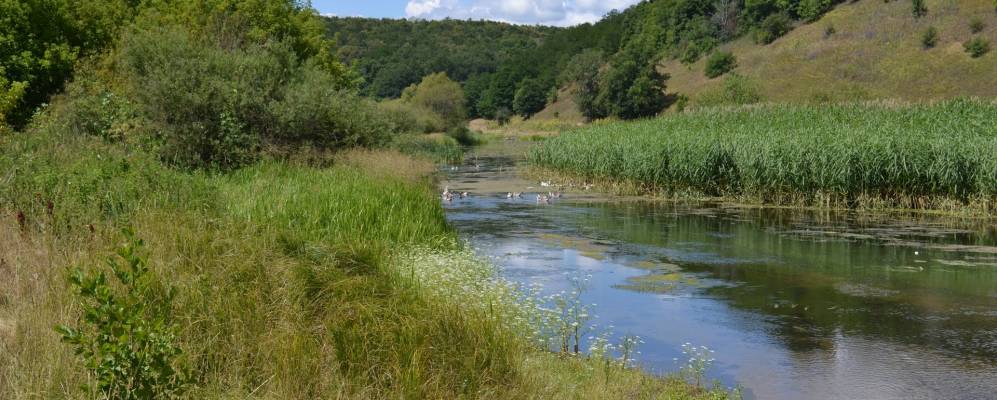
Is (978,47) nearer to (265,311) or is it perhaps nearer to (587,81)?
(587,81)

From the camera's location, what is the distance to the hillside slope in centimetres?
6116

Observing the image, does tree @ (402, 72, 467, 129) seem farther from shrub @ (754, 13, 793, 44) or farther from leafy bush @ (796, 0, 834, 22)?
leafy bush @ (796, 0, 834, 22)

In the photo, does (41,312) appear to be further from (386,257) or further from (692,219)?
(692,219)

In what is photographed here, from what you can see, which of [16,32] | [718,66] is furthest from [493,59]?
[16,32]

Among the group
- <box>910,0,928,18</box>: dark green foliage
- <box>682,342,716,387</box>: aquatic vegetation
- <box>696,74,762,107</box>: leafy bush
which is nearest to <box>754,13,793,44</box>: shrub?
<box>910,0,928,18</box>: dark green foliage

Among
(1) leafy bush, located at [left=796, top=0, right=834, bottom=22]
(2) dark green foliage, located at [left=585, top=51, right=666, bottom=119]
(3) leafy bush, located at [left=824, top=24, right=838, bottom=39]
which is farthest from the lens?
(1) leafy bush, located at [left=796, top=0, right=834, bottom=22]

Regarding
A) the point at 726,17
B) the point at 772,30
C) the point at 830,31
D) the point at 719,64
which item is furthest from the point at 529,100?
the point at 830,31

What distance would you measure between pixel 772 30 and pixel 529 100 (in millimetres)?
29576

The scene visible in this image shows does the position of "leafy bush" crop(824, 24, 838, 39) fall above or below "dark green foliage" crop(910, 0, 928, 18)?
below

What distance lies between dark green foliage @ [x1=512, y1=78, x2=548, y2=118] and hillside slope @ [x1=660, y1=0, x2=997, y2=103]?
2170 cm

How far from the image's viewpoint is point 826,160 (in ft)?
60.3

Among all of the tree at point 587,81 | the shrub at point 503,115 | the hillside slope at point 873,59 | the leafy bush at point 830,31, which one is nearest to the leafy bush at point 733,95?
the hillside slope at point 873,59

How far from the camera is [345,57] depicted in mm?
128500

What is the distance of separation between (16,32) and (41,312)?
74.0 ft
